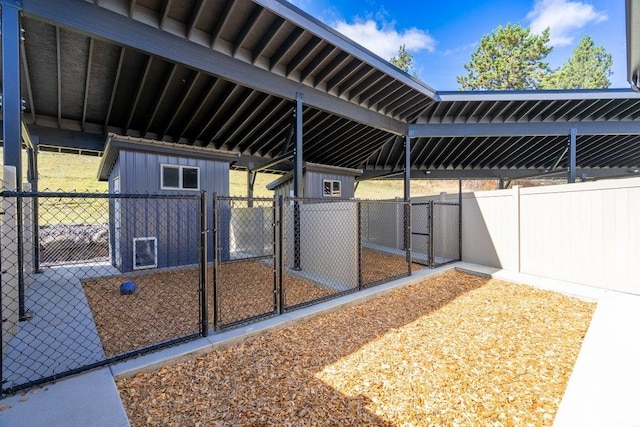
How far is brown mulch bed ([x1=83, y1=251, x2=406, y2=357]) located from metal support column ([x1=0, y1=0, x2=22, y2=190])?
211 centimetres

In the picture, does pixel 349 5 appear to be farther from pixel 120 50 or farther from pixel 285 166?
pixel 120 50

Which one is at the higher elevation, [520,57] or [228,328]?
[520,57]

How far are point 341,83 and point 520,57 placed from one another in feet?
77.2

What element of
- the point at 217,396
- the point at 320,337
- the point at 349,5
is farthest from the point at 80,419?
the point at 349,5

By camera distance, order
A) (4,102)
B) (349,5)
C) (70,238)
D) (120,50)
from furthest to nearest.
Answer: (349,5) < (70,238) < (120,50) < (4,102)

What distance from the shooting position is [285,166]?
12.4 meters

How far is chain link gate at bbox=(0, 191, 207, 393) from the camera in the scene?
8.27 feet

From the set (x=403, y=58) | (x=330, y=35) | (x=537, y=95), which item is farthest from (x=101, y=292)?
(x=403, y=58)

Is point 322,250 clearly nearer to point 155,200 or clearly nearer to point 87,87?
point 155,200

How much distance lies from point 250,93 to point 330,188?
13.5 ft

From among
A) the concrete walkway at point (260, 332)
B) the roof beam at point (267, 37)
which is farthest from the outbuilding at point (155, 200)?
the concrete walkway at point (260, 332)

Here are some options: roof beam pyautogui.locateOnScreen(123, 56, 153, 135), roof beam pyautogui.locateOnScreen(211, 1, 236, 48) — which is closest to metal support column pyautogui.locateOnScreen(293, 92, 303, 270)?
roof beam pyautogui.locateOnScreen(211, 1, 236, 48)

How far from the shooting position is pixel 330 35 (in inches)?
223

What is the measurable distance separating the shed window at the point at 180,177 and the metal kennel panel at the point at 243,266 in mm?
901
